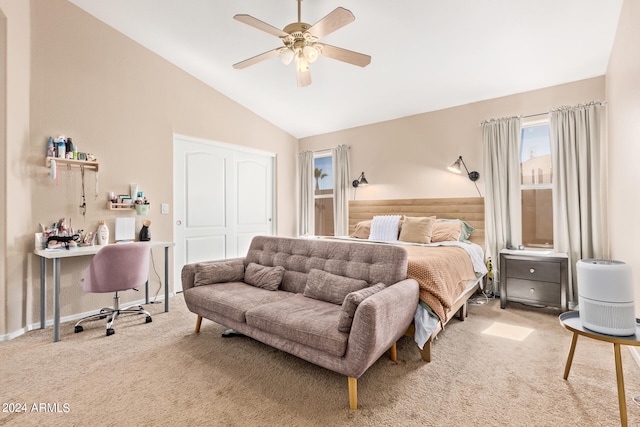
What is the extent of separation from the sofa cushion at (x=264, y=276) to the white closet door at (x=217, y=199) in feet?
5.93

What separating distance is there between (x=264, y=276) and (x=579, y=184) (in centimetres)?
357

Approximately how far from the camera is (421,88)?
3.91m

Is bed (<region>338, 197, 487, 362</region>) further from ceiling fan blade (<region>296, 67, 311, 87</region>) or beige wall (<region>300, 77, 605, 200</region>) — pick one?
ceiling fan blade (<region>296, 67, 311, 87</region>)

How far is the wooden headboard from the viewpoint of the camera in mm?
4066

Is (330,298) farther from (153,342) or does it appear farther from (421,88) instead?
(421,88)

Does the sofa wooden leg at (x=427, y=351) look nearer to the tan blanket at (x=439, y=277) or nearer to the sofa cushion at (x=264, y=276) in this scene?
the tan blanket at (x=439, y=277)

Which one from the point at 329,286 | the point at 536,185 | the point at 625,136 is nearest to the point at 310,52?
the point at 329,286

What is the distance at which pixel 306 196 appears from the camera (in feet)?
19.1

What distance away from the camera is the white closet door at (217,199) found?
425cm

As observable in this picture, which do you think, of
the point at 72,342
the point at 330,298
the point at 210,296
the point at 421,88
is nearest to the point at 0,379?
the point at 72,342

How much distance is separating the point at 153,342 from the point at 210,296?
68 centimetres

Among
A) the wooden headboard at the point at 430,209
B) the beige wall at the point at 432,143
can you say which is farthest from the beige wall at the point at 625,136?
the wooden headboard at the point at 430,209

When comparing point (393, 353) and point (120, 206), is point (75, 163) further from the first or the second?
point (393, 353)

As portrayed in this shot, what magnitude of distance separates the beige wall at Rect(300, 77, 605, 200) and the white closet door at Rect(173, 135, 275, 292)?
167 centimetres
